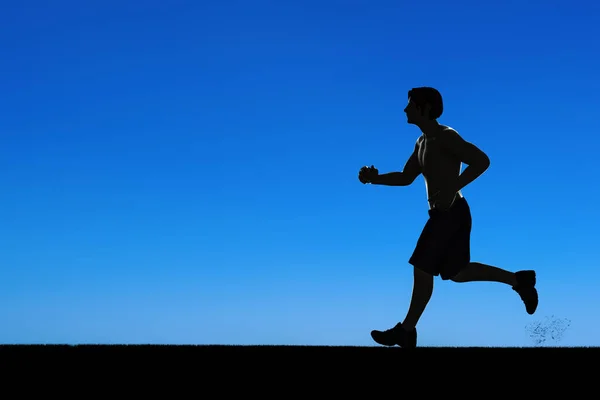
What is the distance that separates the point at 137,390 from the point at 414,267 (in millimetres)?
3836

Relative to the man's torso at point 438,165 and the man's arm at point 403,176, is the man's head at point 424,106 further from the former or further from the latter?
the man's arm at point 403,176

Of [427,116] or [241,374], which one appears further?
[427,116]

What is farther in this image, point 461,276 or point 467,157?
point 461,276

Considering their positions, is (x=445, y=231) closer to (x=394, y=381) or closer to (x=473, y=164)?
(x=473, y=164)

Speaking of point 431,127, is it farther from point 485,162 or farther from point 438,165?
point 485,162

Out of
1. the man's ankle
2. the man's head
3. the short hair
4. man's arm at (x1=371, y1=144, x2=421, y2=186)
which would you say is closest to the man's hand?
man's arm at (x1=371, y1=144, x2=421, y2=186)

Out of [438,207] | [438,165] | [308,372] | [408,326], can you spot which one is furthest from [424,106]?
[308,372]

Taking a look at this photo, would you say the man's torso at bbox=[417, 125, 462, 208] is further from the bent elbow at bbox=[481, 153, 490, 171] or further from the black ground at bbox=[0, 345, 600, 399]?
the black ground at bbox=[0, 345, 600, 399]

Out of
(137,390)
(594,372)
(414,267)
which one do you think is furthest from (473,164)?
(137,390)

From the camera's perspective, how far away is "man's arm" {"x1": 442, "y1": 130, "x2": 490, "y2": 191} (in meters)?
6.81

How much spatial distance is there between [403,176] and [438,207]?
68cm

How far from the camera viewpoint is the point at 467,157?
22.4 feet

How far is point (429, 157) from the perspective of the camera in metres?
6.98

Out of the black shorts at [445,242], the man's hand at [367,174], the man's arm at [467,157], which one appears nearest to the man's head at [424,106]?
the man's arm at [467,157]
